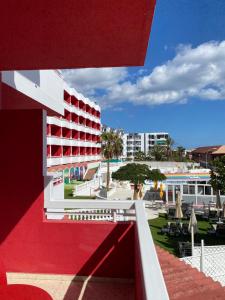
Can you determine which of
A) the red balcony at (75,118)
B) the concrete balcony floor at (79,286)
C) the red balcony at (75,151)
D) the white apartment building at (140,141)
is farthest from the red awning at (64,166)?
the white apartment building at (140,141)

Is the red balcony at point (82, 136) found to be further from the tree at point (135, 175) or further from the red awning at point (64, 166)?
the tree at point (135, 175)

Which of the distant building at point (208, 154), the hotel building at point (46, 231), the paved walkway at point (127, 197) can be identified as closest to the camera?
the hotel building at point (46, 231)

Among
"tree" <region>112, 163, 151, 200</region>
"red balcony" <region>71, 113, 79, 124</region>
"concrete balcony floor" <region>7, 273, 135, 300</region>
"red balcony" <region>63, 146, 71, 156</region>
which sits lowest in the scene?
"concrete balcony floor" <region>7, 273, 135, 300</region>

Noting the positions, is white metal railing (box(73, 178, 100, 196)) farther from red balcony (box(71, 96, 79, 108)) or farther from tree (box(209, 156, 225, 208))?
tree (box(209, 156, 225, 208))

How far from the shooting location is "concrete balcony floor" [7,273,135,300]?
538 centimetres

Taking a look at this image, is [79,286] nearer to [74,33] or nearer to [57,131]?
[74,33]

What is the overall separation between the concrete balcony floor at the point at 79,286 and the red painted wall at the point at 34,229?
0.37ft

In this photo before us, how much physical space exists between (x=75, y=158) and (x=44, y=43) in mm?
46298

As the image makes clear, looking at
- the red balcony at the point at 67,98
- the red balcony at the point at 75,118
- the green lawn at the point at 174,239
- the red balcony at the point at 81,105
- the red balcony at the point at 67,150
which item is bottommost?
the green lawn at the point at 174,239

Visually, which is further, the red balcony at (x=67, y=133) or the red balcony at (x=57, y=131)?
the red balcony at (x=67, y=133)

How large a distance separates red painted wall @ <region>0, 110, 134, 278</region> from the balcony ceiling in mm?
1816

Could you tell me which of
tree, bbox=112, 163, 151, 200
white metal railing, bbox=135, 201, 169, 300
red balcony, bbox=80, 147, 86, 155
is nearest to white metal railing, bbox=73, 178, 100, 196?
tree, bbox=112, 163, 151, 200

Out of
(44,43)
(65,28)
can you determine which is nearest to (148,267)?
(65,28)

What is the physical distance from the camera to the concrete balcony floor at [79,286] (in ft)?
17.7
